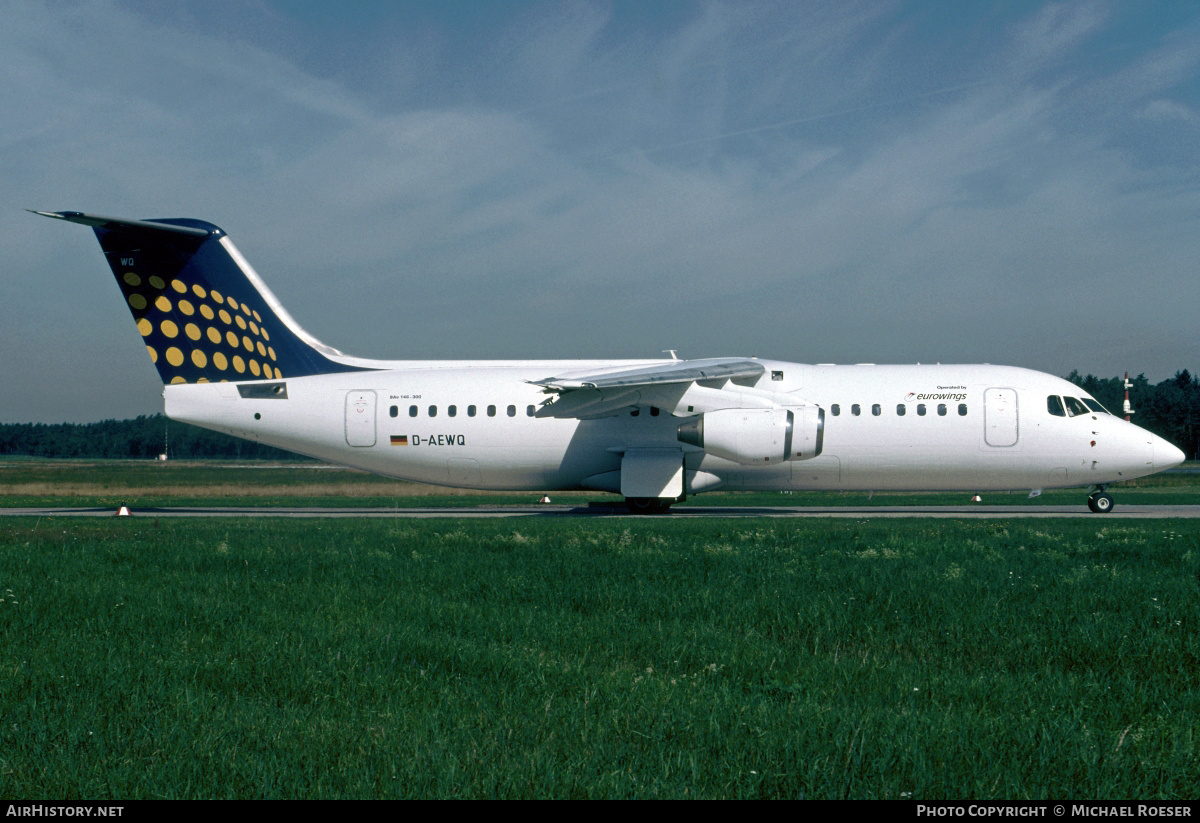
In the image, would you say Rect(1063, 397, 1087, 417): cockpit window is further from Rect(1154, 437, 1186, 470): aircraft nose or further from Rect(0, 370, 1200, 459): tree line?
Rect(0, 370, 1200, 459): tree line

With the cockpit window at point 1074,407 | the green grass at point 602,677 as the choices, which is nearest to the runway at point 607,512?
the cockpit window at point 1074,407

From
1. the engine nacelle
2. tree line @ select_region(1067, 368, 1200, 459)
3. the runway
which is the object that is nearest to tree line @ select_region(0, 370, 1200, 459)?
tree line @ select_region(1067, 368, 1200, 459)

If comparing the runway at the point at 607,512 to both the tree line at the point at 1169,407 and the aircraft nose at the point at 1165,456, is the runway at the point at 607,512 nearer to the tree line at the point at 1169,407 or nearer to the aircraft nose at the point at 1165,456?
the aircraft nose at the point at 1165,456

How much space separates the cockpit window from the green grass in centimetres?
1351

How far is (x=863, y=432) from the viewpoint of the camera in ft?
74.5

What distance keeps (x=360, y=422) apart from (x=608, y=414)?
6884mm

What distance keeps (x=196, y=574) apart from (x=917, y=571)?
8145 millimetres

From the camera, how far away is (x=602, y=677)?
18.4 ft

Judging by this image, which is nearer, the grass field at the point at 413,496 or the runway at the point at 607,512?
the runway at the point at 607,512

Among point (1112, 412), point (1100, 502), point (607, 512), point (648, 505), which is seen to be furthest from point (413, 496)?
point (1112, 412)

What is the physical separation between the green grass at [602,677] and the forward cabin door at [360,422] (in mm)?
12849

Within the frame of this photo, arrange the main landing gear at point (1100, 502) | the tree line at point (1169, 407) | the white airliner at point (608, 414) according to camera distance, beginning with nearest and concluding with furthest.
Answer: the white airliner at point (608, 414)
the main landing gear at point (1100, 502)
the tree line at point (1169, 407)

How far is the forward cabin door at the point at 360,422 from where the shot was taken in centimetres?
2377
